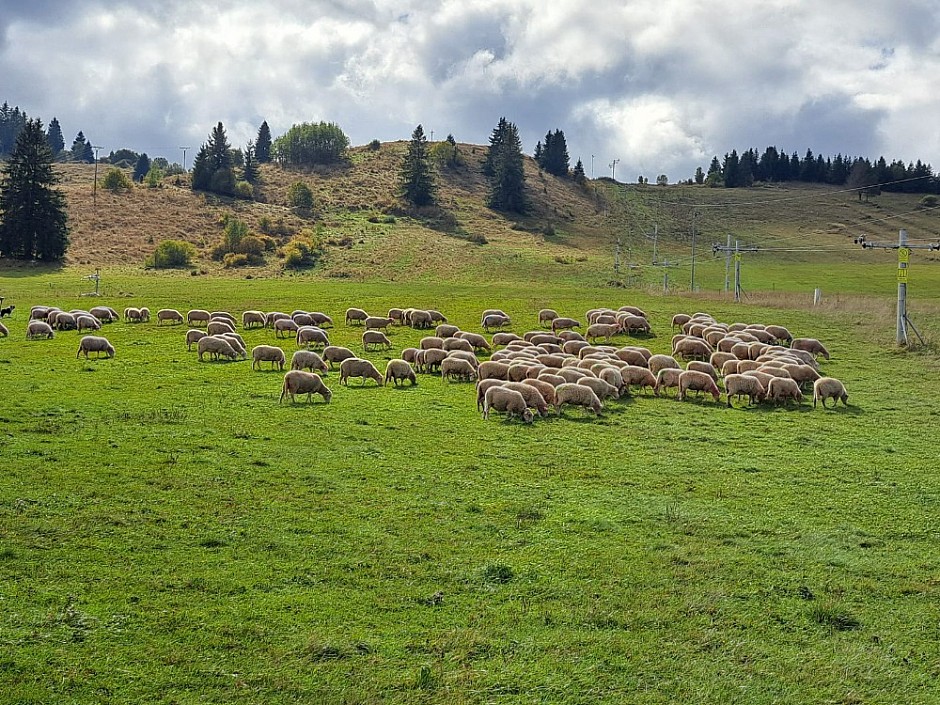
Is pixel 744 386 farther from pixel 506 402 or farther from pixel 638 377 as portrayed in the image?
pixel 506 402

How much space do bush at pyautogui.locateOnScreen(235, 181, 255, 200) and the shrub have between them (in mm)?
6062

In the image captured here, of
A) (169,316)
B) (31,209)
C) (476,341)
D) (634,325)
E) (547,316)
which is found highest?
(31,209)

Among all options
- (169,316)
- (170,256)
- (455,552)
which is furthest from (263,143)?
(455,552)

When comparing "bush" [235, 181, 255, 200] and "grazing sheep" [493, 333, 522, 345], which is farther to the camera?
"bush" [235, 181, 255, 200]

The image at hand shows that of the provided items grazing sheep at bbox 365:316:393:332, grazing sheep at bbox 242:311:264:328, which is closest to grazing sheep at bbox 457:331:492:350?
grazing sheep at bbox 365:316:393:332

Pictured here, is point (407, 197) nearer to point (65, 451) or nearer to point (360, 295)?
point (360, 295)

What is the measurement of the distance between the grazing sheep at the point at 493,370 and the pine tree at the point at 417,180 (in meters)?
97.6

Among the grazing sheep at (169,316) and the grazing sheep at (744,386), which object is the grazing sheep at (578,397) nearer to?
the grazing sheep at (744,386)

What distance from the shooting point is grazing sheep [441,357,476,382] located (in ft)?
87.8

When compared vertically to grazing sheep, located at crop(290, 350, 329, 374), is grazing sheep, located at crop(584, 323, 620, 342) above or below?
above

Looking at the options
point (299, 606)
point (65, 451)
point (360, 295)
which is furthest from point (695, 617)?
point (360, 295)

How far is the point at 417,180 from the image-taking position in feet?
401

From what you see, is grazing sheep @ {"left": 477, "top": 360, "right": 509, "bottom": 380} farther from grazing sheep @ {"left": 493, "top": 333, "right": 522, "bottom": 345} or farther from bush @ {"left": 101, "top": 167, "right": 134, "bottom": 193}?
bush @ {"left": 101, "top": 167, "right": 134, "bottom": 193}

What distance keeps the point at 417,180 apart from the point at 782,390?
339 ft
